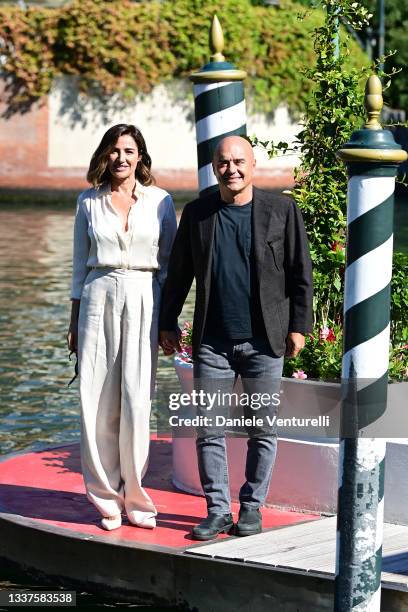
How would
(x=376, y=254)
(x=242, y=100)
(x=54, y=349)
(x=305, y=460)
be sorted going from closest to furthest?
(x=376, y=254), (x=305, y=460), (x=242, y=100), (x=54, y=349)

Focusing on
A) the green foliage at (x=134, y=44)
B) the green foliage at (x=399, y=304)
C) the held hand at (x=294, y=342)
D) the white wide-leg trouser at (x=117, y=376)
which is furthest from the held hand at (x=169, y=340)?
the green foliage at (x=134, y=44)

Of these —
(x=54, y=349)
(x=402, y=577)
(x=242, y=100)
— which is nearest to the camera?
(x=402, y=577)

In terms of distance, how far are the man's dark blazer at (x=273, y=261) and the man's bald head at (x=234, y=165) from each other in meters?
0.09

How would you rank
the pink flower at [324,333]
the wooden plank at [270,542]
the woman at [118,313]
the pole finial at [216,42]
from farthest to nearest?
the pole finial at [216,42] → the pink flower at [324,333] → the woman at [118,313] → the wooden plank at [270,542]

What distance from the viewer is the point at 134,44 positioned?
32.5 metres

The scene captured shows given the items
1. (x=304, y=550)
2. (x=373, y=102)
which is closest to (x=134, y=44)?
(x=304, y=550)

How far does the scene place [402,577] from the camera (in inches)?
236

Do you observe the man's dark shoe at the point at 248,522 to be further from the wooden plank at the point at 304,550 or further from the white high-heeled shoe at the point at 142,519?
the white high-heeled shoe at the point at 142,519

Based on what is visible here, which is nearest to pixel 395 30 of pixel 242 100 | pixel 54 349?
pixel 54 349

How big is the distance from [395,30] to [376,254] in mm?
40402

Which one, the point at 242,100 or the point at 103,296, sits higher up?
the point at 242,100

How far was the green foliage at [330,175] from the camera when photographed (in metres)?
7.84

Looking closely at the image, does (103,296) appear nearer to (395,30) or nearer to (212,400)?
(212,400)

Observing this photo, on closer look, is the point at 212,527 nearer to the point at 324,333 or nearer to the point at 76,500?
the point at 76,500
